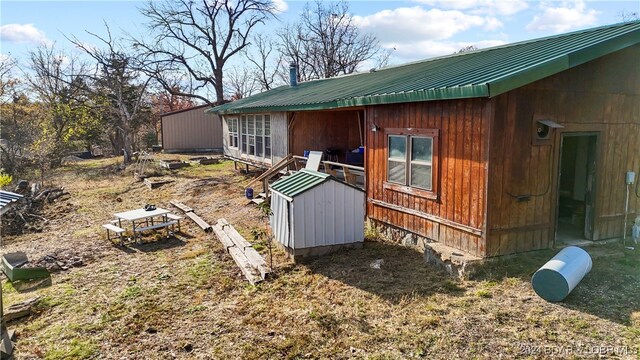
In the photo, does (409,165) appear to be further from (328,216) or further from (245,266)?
(245,266)

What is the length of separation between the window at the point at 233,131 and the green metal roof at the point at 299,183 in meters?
10.2

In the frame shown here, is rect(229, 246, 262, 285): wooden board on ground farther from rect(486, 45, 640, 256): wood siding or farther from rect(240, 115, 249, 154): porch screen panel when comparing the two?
rect(240, 115, 249, 154): porch screen panel

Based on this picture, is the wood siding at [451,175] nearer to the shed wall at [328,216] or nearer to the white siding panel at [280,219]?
the shed wall at [328,216]

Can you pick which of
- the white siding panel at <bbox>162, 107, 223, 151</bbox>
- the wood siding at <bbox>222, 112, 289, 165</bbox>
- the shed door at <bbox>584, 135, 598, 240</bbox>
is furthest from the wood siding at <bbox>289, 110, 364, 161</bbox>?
the white siding panel at <bbox>162, 107, 223, 151</bbox>

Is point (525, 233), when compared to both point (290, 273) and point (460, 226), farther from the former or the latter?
point (290, 273)

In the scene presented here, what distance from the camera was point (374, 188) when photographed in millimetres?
8312

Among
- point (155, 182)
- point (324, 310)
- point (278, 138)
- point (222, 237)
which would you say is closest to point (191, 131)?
point (155, 182)

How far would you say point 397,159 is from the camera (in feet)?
24.6

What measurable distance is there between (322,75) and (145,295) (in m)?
31.9

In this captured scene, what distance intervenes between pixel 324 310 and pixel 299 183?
8.68 ft

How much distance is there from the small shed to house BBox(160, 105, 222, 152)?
822 inches

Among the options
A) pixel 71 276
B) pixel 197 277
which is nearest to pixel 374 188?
pixel 197 277

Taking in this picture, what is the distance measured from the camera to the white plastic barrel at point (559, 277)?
16.1ft

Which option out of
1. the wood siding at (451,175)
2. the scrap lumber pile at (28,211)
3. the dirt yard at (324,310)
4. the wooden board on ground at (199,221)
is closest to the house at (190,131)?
the scrap lumber pile at (28,211)
